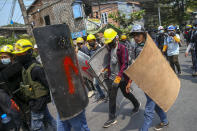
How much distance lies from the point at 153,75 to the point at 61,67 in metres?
1.27

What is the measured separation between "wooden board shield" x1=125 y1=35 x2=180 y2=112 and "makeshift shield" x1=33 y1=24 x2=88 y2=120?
2.35 ft

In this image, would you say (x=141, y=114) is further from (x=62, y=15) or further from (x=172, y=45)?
(x=62, y=15)

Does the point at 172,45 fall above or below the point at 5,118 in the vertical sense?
above

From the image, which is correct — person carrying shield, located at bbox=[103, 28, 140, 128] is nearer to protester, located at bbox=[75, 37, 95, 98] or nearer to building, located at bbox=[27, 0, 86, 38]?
protester, located at bbox=[75, 37, 95, 98]

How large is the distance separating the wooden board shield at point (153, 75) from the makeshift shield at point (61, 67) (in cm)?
72

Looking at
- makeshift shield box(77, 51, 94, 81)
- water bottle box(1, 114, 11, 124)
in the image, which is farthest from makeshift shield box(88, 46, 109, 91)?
water bottle box(1, 114, 11, 124)

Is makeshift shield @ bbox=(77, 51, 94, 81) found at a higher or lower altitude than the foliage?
lower

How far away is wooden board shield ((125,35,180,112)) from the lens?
2170 millimetres

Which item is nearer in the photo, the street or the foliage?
the street

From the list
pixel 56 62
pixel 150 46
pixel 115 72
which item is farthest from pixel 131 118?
pixel 56 62

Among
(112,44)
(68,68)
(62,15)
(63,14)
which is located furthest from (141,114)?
(62,15)

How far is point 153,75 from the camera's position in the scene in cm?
229

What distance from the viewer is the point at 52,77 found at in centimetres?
177

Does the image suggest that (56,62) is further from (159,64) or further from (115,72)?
(115,72)
